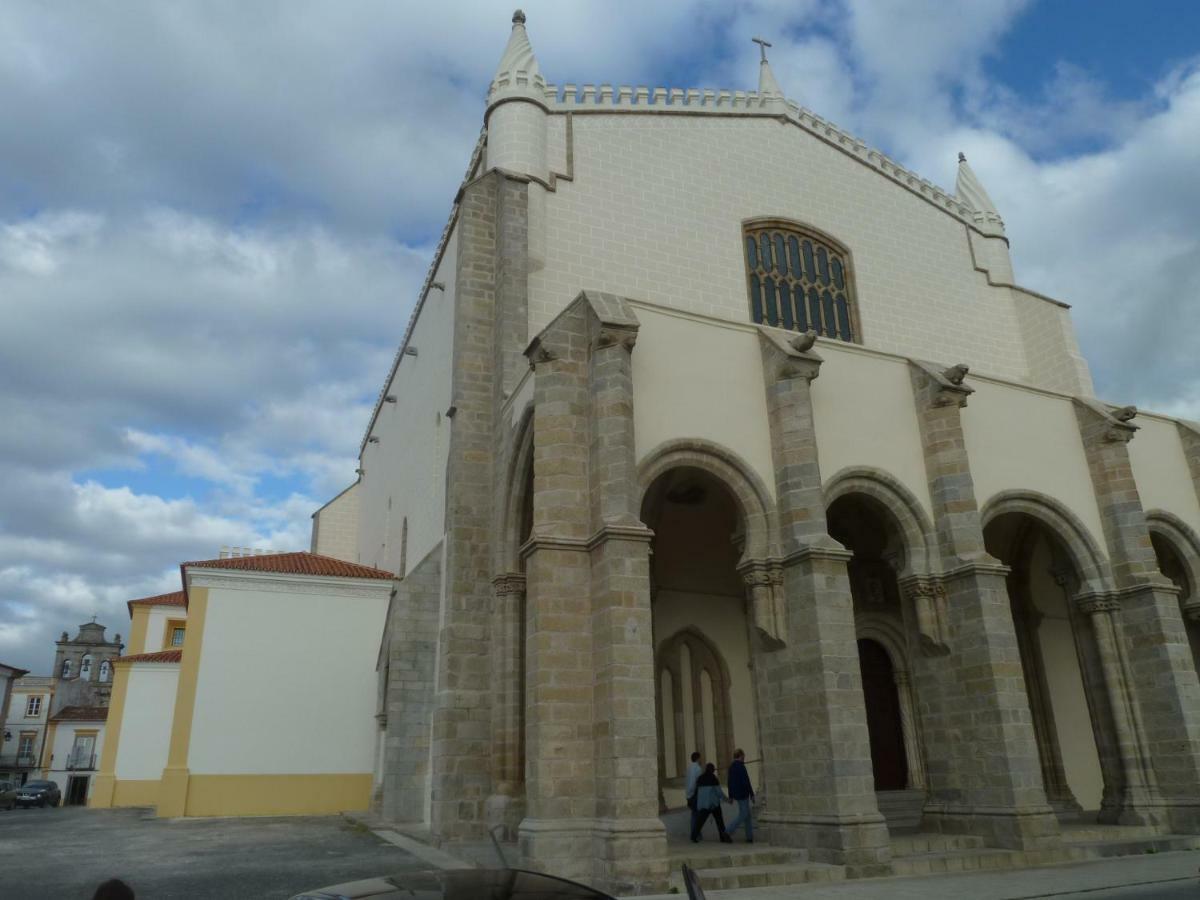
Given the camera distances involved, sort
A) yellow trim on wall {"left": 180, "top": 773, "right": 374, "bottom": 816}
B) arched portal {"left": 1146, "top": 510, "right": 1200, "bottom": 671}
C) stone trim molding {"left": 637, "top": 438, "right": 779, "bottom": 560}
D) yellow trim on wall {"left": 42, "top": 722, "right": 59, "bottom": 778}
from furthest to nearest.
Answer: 1. yellow trim on wall {"left": 42, "top": 722, "right": 59, "bottom": 778}
2. yellow trim on wall {"left": 180, "top": 773, "right": 374, "bottom": 816}
3. arched portal {"left": 1146, "top": 510, "right": 1200, "bottom": 671}
4. stone trim molding {"left": 637, "top": 438, "right": 779, "bottom": 560}

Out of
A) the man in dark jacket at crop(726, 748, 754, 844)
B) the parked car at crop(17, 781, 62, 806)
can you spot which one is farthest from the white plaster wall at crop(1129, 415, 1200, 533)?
the parked car at crop(17, 781, 62, 806)

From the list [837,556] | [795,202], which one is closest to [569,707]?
[837,556]

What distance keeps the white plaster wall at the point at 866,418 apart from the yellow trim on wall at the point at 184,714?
13.9 meters

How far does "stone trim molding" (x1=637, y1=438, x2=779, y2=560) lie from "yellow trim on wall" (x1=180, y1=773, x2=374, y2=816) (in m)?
12.1

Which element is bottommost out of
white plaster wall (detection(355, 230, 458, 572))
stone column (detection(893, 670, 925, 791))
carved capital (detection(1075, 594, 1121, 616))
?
stone column (detection(893, 670, 925, 791))

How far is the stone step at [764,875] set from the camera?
9.27 metres

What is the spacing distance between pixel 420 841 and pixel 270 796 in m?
6.79

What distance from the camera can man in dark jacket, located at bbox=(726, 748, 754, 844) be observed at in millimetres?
11641

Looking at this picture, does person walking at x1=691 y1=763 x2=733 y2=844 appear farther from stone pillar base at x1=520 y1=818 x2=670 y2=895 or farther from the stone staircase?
stone pillar base at x1=520 y1=818 x2=670 y2=895

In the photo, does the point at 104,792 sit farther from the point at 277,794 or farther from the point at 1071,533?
the point at 1071,533

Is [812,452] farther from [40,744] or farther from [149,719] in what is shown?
[40,744]

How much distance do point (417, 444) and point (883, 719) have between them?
38.7 feet

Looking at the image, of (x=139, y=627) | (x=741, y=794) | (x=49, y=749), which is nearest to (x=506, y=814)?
(x=741, y=794)

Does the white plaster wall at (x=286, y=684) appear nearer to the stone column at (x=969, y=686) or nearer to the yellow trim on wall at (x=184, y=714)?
the yellow trim on wall at (x=184, y=714)
